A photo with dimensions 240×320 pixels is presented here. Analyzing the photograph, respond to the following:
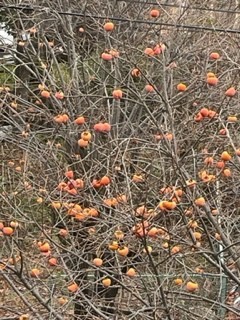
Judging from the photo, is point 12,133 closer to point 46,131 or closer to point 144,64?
point 46,131

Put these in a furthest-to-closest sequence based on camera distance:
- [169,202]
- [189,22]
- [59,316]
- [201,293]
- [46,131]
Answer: [189,22] → [46,131] → [201,293] → [59,316] → [169,202]

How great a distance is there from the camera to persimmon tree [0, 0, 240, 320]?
3.92 meters

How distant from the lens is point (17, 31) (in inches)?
270

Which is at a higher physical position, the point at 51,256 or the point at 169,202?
the point at 169,202

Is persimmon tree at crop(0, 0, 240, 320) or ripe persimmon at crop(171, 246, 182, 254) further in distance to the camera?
persimmon tree at crop(0, 0, 240, 320)

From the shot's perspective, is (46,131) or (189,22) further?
(189,22)

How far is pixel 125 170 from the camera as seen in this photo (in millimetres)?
3842

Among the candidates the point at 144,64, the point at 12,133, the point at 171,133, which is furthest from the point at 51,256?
the point at 144,64

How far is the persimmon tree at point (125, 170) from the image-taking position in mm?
3920

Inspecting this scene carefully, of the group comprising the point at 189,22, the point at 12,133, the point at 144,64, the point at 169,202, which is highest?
the point at 169,202

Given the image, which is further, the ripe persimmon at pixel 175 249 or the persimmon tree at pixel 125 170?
the persimmon tree at pixel 125 170

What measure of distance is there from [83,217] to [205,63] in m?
2.07

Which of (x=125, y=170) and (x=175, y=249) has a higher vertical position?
(x=125, y=170)

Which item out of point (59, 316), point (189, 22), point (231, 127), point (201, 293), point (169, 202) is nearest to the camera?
point (169, 202)
